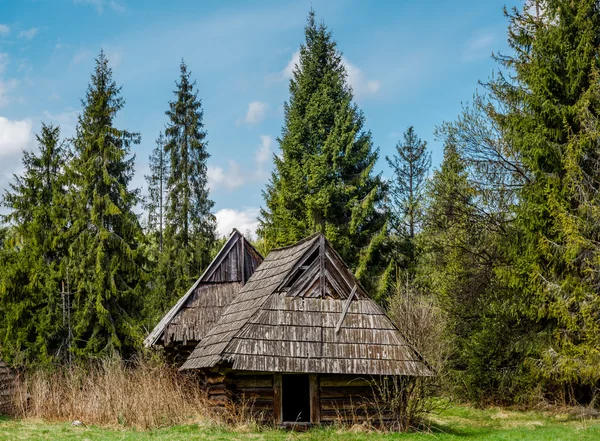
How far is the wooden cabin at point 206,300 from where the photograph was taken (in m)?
21.6

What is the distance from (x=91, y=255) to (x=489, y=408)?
17719mm

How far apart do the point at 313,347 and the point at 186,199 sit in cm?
2013

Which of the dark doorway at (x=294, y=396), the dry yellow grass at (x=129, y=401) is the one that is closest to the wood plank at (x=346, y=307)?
the dry yellow grass at (x=129, y=401)

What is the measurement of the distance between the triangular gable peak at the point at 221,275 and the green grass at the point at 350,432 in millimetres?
4579

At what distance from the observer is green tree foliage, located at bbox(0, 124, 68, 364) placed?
3069cm

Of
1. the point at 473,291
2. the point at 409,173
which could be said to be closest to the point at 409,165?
the point at 409,173

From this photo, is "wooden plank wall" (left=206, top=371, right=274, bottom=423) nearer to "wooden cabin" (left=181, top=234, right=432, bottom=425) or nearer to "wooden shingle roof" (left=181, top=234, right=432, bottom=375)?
"wooden cabin" (left=181, top=234, right=432, bottom=425)

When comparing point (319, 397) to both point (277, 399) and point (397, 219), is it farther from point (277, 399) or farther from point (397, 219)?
point (397, 219)

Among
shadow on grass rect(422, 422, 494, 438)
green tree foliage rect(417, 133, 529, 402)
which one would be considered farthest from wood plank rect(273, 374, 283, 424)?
green tree foliage rect(417, 133, 529, 402)

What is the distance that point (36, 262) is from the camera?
31375 mm

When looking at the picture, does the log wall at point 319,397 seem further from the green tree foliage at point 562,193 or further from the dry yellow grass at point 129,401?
the green tree foliage at point 562,193

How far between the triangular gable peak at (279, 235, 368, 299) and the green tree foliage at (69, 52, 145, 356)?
586 inches

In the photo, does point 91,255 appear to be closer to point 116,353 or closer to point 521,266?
point 116,353

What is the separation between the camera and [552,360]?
20.0 meters
